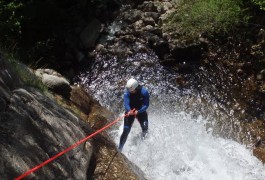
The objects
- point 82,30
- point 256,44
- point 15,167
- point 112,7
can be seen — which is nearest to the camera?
point 15,167

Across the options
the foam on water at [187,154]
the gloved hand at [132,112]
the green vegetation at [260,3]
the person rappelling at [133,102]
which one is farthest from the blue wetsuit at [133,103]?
the green vegetation at [260,3]

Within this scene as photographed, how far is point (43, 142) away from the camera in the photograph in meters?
5.41

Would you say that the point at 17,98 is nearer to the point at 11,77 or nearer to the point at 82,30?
the point at 11,77

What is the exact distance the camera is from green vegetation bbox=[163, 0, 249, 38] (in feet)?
36.9

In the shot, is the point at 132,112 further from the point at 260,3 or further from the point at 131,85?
the point at 260,3

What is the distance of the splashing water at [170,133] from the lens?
820 cm

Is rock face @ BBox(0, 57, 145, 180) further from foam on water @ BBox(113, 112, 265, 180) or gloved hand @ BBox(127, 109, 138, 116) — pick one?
foam on water @ BBox(113, 112, 265, 180)

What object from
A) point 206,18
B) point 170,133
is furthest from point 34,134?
point 206,18

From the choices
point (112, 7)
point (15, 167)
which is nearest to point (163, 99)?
point (112, 7)

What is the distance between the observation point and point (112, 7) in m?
13.6

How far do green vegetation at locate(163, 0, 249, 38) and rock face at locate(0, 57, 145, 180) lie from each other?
19.2ft

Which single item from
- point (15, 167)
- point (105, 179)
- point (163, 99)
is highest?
point (15, 167)

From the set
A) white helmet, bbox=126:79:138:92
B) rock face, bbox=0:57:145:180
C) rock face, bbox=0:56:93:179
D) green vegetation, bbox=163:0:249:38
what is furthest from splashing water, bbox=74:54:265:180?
rock face, bbox=0:56:93:179

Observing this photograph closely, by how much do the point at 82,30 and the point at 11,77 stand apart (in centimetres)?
652
